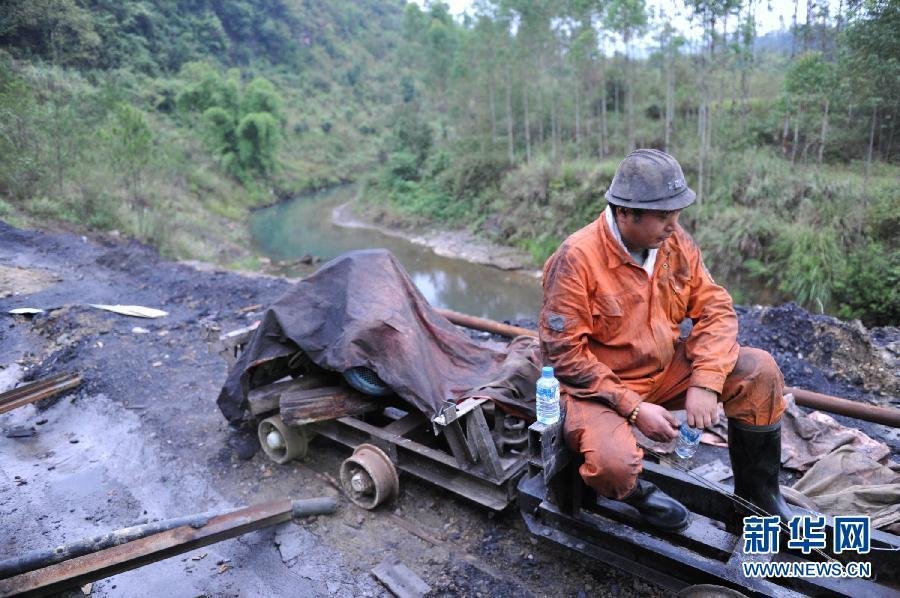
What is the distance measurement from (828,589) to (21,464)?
18.3ft

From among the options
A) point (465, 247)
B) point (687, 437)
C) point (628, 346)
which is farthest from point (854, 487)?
point (465, 247)

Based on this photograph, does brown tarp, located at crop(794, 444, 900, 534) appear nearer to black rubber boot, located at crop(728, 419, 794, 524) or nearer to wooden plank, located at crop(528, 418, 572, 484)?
black rubber boot, located at crop(728, 419, 794, 524)

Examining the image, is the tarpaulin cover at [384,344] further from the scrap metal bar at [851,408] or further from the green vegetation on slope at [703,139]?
the green vegetation on slope at [703,139]

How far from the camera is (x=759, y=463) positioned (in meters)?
2.59

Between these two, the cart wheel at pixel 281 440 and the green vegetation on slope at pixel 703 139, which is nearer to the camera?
the cart wheel at pixel 281 440

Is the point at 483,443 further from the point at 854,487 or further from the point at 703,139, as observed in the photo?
the point at 703,139

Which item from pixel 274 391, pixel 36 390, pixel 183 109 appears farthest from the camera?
pixel 183 109

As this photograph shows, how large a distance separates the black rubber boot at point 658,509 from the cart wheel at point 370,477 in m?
A: 1.56

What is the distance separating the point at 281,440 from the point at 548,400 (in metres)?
2.41

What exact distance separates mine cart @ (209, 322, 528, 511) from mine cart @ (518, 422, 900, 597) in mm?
314

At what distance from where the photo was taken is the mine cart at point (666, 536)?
2.33m

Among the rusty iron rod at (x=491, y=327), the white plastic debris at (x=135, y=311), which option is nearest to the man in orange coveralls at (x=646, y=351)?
the rusty iron rod at (x=491, y=327)

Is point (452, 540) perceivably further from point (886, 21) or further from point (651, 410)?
point (886, 21)

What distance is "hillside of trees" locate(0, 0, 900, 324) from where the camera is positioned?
1218cm
